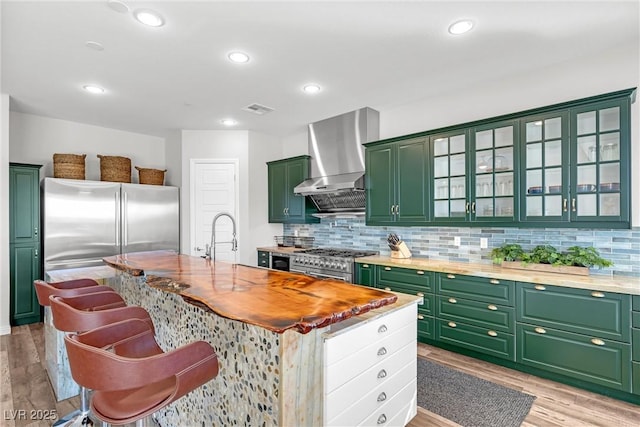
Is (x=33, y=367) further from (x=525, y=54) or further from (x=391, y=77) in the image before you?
(x=525, y=54)

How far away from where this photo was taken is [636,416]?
2242 millimetres

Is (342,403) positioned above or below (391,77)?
below

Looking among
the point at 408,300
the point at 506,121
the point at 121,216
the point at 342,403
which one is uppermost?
the point at 506,121

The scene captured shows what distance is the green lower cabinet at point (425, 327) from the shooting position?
11.1 feet

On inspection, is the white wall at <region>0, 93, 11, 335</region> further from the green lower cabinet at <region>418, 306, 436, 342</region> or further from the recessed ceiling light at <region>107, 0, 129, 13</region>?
the green lower cabinet at <region>418, 306, 436, 342</region>

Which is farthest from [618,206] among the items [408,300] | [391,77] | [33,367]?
[33,367]

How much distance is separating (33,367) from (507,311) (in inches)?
172

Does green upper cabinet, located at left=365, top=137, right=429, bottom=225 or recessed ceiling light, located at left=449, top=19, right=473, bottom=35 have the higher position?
recessed ceiling light, located at left=449, top=19, right=473, bottom=35

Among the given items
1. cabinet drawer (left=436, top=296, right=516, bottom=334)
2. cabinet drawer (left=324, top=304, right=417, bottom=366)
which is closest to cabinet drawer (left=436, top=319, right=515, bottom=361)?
cabinet drawer (left=436, top=296, right=516, bottom=334)

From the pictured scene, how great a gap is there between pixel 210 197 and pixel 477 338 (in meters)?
4.25

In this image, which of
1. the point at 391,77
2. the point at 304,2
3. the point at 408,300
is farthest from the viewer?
the point at 391,77

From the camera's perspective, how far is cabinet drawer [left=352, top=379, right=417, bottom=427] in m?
1.72

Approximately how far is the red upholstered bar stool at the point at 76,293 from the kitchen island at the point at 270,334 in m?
0.34

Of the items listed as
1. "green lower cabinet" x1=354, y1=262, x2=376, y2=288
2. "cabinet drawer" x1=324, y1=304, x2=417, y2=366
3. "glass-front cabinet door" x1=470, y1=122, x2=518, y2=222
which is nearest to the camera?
"cabinet drawer" x1=324, y1=304, x2=417, y2=366
